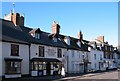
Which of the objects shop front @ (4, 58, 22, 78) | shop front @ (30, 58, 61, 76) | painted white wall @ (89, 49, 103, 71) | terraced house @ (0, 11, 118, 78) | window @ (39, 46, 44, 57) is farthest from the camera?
painted white wall @ (89, 49, 103, 71)

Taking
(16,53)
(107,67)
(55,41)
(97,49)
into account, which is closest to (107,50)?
(107,67)

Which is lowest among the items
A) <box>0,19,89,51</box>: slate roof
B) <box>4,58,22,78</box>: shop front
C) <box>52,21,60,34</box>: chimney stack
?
<box>4,58,22,78</box>: shop front

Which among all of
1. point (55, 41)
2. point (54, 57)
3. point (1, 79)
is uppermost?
point (55, 41)

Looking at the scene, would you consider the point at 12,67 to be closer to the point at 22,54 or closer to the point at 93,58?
the point at 22,54

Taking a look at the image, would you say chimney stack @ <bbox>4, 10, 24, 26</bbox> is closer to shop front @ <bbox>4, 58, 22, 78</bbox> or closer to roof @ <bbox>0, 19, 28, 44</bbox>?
roof @ <bbox>0, 19, 28, 44</bbox>

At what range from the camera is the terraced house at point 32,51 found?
113ft

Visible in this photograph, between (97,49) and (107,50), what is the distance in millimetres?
10932

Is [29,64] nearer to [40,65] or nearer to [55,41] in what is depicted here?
[40,65]

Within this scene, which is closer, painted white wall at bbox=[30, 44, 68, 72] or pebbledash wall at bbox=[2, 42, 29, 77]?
pebbledash wall at bbox=[2, 42, 29, 77]

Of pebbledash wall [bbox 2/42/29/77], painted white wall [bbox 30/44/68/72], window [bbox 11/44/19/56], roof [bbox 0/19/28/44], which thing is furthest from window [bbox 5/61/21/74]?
painted white wall [bbox 30/44/68/72]

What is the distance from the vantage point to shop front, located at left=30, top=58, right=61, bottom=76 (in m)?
38.4

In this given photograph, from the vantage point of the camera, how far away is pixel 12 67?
113 feet

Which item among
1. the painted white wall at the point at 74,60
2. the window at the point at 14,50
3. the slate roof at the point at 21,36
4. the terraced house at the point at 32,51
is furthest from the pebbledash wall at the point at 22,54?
the painted white wall at the point at 74,60

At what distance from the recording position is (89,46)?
6244cm
